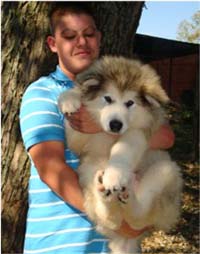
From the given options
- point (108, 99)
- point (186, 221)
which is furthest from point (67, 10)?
point (186, 221)

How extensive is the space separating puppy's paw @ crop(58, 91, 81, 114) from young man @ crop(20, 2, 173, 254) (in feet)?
0.15

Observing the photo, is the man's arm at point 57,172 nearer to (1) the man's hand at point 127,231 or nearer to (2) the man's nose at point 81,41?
(1) the man's hand at point 127,231

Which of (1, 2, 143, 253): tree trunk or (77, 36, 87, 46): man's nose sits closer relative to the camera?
(77, 36, 87, 46): man's nose

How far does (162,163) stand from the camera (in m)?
3.06

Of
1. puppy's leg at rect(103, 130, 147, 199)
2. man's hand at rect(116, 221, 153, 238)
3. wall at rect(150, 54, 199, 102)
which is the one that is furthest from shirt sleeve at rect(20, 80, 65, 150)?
wall at rect(150, 54, 199, 102)

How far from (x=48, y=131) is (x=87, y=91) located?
18.0 inches

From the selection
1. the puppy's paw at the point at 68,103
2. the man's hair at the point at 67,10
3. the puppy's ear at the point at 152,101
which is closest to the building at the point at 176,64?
the man's hair at the point at 67,10

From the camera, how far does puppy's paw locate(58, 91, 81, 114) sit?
2.90m

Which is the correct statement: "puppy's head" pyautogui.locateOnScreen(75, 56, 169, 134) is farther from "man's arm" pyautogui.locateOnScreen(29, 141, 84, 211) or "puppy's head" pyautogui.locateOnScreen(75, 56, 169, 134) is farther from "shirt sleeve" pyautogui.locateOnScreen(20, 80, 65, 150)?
"man's arm" pyautogui.locateOnScreen(29, 141, 84, 211)

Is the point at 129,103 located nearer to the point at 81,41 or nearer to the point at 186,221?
the point at 81,41

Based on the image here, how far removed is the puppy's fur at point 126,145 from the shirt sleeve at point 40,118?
80mm

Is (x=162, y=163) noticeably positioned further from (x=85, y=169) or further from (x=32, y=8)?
(x=32, y=8)

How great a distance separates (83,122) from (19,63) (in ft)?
4.00

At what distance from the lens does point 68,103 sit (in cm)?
290
